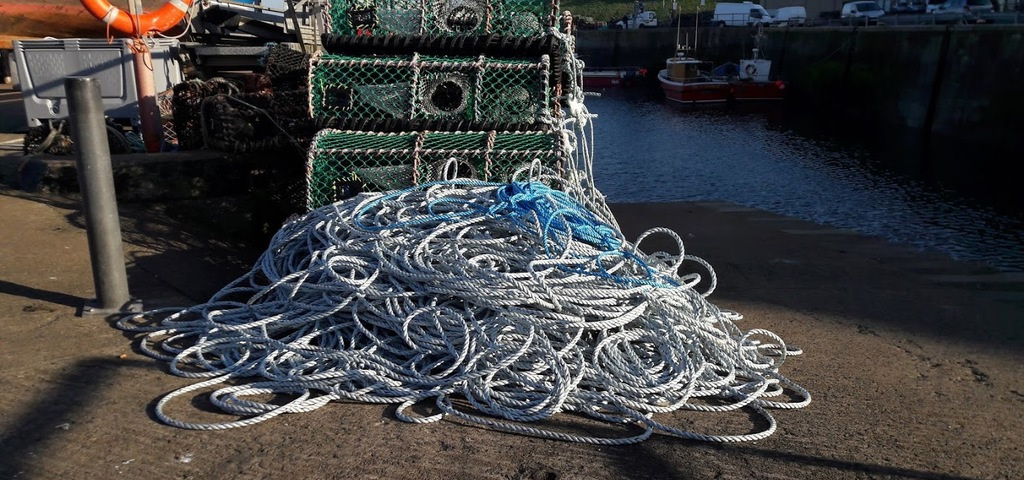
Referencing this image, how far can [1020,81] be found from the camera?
1761cm

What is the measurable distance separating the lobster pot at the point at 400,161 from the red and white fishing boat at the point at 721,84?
25862 mm

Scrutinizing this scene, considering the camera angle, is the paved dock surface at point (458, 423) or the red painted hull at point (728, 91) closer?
the paved dock surface at point (458, 423)

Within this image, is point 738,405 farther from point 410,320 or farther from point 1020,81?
point 1020,81

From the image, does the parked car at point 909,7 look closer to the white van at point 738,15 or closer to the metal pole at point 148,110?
the white van at point 738,15

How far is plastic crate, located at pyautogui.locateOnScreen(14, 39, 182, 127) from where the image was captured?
6.46 m

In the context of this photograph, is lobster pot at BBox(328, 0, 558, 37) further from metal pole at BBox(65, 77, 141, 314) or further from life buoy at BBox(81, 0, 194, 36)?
life buoy at BBox(81, 0, 194, 36)

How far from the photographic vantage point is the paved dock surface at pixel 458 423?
2.51 metres

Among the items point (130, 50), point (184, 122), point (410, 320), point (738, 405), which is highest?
point (130, 50)

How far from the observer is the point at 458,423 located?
9.14ft

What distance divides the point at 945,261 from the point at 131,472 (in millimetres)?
5725

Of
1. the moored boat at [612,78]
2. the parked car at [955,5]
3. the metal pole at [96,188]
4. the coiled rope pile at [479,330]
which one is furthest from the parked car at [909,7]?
the metal pole at [96,188]

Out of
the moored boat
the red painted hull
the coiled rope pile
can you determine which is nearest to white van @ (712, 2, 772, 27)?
the moored boat

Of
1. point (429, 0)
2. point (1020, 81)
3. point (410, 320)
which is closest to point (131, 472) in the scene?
point (410, 320)

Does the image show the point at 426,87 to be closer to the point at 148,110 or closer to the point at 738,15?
the point at 148,110
